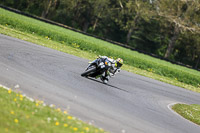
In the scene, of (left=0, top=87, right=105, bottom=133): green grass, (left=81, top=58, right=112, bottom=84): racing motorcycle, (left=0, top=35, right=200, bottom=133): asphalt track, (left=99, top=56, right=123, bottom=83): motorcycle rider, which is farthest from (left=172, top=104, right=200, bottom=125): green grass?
(left=0, top=87, right=105, bottom=133): green grass

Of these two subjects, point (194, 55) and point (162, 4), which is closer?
point (162, 4)

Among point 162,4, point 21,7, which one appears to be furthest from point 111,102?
point 21,7

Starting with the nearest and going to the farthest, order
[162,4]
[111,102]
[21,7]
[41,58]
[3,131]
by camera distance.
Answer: [3,131] < [111,102] < [41,58] < [162,4] < [21,7]

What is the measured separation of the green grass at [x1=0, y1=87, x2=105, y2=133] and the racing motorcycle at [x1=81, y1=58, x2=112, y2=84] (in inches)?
231

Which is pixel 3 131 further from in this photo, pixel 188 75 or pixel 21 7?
pixel 21 7

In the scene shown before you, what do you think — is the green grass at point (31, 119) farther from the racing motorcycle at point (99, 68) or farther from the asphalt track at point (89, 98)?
the racing motorcycle at point (99, 68)

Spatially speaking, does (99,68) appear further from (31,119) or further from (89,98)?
(31,119)

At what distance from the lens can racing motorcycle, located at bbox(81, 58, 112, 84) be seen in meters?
13.8

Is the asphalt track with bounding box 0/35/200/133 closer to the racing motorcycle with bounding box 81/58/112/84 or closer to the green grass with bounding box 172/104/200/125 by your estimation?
the racing motorcycle with bounding box 81/58/112/84

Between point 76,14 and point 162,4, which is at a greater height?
point 162,4

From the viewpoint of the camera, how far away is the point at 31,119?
674 cm

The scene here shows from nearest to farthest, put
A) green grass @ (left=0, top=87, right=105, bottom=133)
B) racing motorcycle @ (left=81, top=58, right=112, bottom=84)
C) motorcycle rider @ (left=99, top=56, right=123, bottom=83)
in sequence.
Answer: green grass @ (left=0, top=87, right=105, bottom=133) → racing motorcycle @ (left=81, top=58, right=112, bottom=84) → motorcycle rider @ (left=99, top=56, right=123, bottom=83)

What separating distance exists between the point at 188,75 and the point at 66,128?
24.9 meters

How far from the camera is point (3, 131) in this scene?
225 inches
